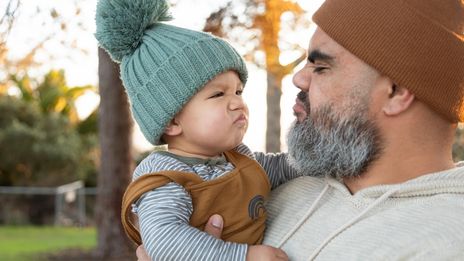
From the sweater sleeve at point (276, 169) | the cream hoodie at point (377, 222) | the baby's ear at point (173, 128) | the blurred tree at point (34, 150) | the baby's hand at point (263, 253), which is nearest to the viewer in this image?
the cream hoodie at point (377, 222)

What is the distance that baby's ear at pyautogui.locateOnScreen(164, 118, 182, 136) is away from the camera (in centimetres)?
259

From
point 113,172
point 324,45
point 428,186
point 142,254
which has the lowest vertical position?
point 113,172

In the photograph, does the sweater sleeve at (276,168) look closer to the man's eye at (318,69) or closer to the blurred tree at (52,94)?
the man's eye at (318,69)

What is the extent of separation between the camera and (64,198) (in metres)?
17.0

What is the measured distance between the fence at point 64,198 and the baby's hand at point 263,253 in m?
14.3

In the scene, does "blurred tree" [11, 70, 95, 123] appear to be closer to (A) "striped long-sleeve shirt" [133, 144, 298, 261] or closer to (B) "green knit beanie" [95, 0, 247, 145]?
(B) "green knit beanie" [95, 0, 247, 145]

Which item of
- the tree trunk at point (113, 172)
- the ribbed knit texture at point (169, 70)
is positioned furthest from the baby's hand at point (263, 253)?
the tree trunk at point (113, 172)

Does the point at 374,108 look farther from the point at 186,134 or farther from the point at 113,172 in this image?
the point at 113,172

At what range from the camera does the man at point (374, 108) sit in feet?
8.14

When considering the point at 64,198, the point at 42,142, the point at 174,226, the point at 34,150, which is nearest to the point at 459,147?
the point at 174,226

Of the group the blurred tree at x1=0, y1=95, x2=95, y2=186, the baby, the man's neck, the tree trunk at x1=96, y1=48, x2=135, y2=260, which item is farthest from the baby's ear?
the blurred tree at x1=0, y1=95, x2=95, y2=186

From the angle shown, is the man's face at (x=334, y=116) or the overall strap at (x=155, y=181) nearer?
the overall strap at (x=155, y=181)

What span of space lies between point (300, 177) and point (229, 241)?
0.41 metres

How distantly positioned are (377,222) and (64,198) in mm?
15066
